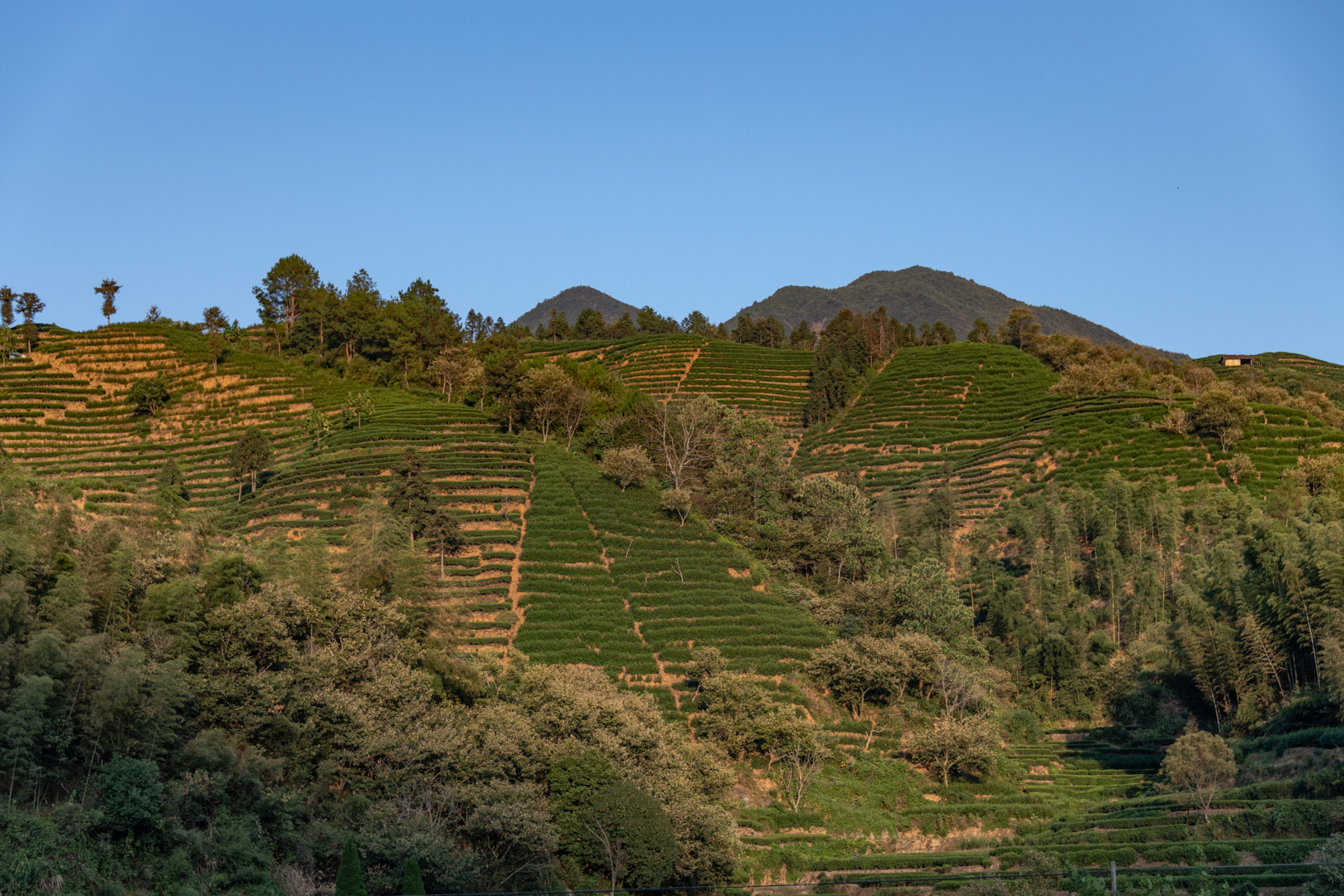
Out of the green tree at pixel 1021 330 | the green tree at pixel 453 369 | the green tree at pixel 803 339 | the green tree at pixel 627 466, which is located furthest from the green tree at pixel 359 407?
the green tree at pixel 1021 330

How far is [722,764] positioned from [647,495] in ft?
88.8

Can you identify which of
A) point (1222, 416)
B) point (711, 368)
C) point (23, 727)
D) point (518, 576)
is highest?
point (711, 368)

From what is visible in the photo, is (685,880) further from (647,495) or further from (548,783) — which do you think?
(647,495)

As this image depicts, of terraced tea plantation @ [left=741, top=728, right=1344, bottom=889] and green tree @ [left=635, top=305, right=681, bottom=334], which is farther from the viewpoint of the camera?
green tree @ [left=635, top=305, right=681, bottom=334]

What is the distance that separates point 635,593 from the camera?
55.0 meters

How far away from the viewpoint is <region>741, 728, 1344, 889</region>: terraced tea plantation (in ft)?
98.7

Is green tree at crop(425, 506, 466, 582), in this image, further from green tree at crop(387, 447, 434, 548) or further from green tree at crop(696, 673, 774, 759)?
green tree at crop(696, 673, 774, 759)

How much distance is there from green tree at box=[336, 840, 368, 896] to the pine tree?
1.69 meters

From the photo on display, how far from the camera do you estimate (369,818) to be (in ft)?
90.1

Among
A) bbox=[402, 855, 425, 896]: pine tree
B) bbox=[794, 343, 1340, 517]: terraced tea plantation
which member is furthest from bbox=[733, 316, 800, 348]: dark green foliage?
bbox=[402, 855, 425, 896]: pine tree

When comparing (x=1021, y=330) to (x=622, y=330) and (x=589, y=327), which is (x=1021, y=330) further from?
(x=589, y=327)

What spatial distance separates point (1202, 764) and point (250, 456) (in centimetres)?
5567

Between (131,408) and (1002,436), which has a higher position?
(131,408)

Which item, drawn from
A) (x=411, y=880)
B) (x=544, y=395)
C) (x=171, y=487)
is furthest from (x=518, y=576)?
(x=411, y=880)
